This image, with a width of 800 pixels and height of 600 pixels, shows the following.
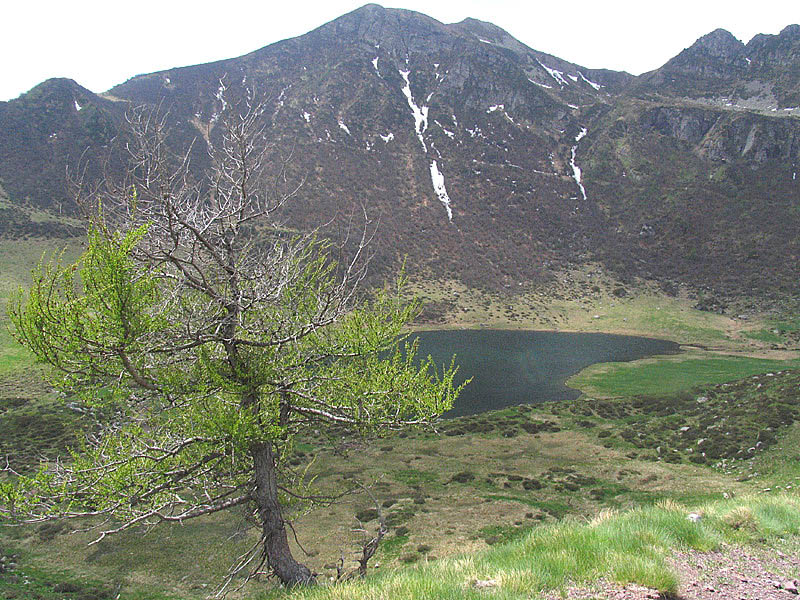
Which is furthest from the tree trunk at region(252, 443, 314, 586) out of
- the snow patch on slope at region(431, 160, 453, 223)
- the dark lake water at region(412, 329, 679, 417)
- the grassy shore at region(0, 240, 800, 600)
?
the snow patch on slope at region(431, 160, 453, 223)

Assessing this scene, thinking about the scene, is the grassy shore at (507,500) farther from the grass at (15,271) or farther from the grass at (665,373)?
the grass at (15,271)

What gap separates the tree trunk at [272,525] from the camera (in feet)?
24.7

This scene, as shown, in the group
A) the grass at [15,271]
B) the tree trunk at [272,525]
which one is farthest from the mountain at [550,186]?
the tree trunk at [272,525]

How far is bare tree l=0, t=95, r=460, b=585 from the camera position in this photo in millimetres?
5840

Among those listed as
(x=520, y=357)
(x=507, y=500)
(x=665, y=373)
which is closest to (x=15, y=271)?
(x=520, y=357)

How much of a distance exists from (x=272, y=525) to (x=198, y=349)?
10.8ft

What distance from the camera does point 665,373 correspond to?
59.8 metres

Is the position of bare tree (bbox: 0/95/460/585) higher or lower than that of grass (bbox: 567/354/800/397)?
higher

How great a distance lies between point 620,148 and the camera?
185750 millimetres

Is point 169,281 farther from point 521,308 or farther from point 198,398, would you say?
point 521,308

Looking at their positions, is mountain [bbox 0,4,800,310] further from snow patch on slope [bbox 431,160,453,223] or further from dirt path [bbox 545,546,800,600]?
dirt path [bbox 545,546,800,600]

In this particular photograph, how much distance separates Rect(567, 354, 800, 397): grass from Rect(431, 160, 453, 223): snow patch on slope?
108511 millimetres

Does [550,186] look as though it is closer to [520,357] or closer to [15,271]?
[520,357]

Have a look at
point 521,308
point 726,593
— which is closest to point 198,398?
point 726,593
